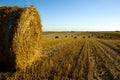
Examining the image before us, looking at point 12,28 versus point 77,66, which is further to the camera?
point 77,66

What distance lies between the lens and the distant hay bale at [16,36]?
9.85 m

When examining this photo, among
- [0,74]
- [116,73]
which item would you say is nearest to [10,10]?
[0,74]

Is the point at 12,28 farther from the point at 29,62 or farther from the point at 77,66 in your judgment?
the point at 77,66

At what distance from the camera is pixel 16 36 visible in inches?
391

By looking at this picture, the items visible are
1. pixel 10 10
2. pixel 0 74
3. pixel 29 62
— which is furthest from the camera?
pixel 29 62

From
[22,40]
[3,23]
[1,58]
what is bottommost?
[1,58]

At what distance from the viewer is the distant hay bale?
9.85 m

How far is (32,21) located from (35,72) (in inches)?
112

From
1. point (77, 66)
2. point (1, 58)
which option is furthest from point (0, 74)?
point (77, 66)

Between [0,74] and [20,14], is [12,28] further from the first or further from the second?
[0,74]

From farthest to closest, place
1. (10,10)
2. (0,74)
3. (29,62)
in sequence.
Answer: (29,62) < (10,10) < (0,74)

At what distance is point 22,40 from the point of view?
416 inches

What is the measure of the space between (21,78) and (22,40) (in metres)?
2.13

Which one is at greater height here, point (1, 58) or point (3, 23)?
point (3, 23)
